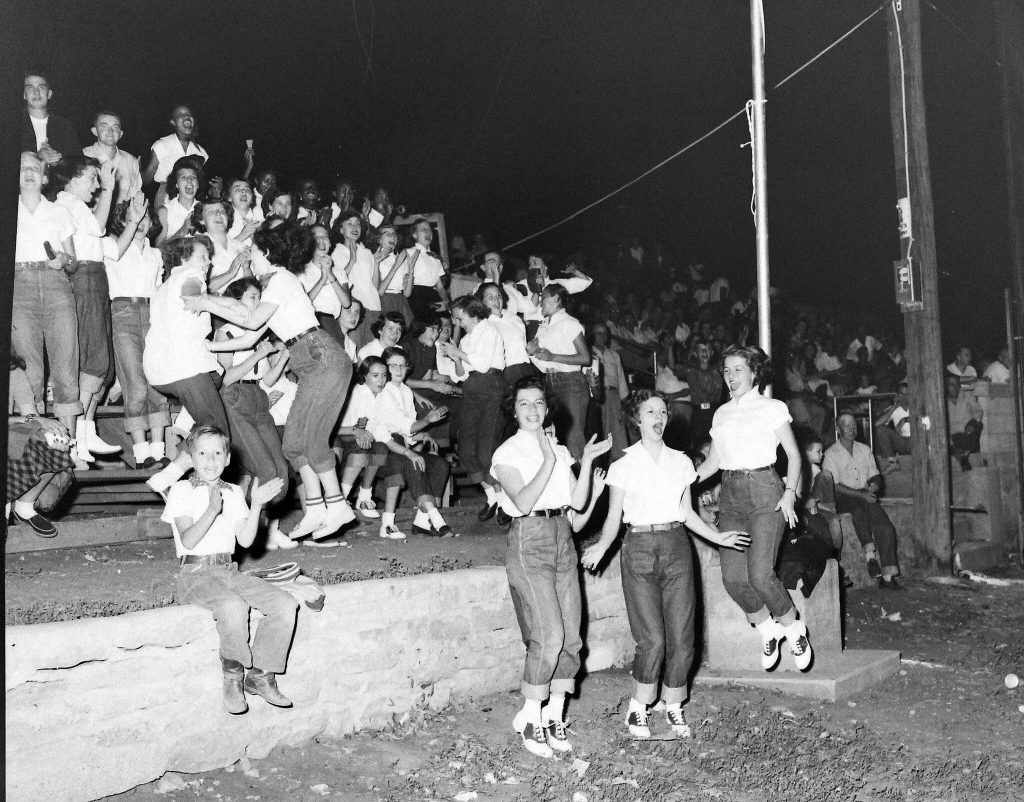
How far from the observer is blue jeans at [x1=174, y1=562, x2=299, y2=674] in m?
4.88

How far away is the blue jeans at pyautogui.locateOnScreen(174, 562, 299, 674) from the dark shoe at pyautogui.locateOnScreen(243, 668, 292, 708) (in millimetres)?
33

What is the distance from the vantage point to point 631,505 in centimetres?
581

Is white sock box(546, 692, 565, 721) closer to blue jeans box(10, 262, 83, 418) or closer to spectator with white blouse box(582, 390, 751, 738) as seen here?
spectator with white blouse box(582, 390, 751, 738)

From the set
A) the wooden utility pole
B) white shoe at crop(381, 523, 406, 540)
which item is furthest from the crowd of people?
the wooden utility pole

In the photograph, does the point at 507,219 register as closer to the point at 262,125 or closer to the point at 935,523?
the point at 262,125

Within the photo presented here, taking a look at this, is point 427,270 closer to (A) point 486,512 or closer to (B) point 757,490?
(A) point 486,512

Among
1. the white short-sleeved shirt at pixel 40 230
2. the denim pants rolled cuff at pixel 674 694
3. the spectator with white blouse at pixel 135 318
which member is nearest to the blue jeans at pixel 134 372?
the spectator with white blouse at pixel 135 318

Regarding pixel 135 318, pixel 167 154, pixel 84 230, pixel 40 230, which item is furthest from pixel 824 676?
pixel 167 154

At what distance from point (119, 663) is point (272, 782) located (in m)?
0.95

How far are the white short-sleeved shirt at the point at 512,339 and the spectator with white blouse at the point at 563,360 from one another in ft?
0.33

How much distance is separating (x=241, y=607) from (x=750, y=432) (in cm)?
314

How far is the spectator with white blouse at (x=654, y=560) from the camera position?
18.8ft

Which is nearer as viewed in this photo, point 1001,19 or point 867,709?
point 867,709

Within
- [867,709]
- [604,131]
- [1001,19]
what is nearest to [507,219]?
[604,131]
